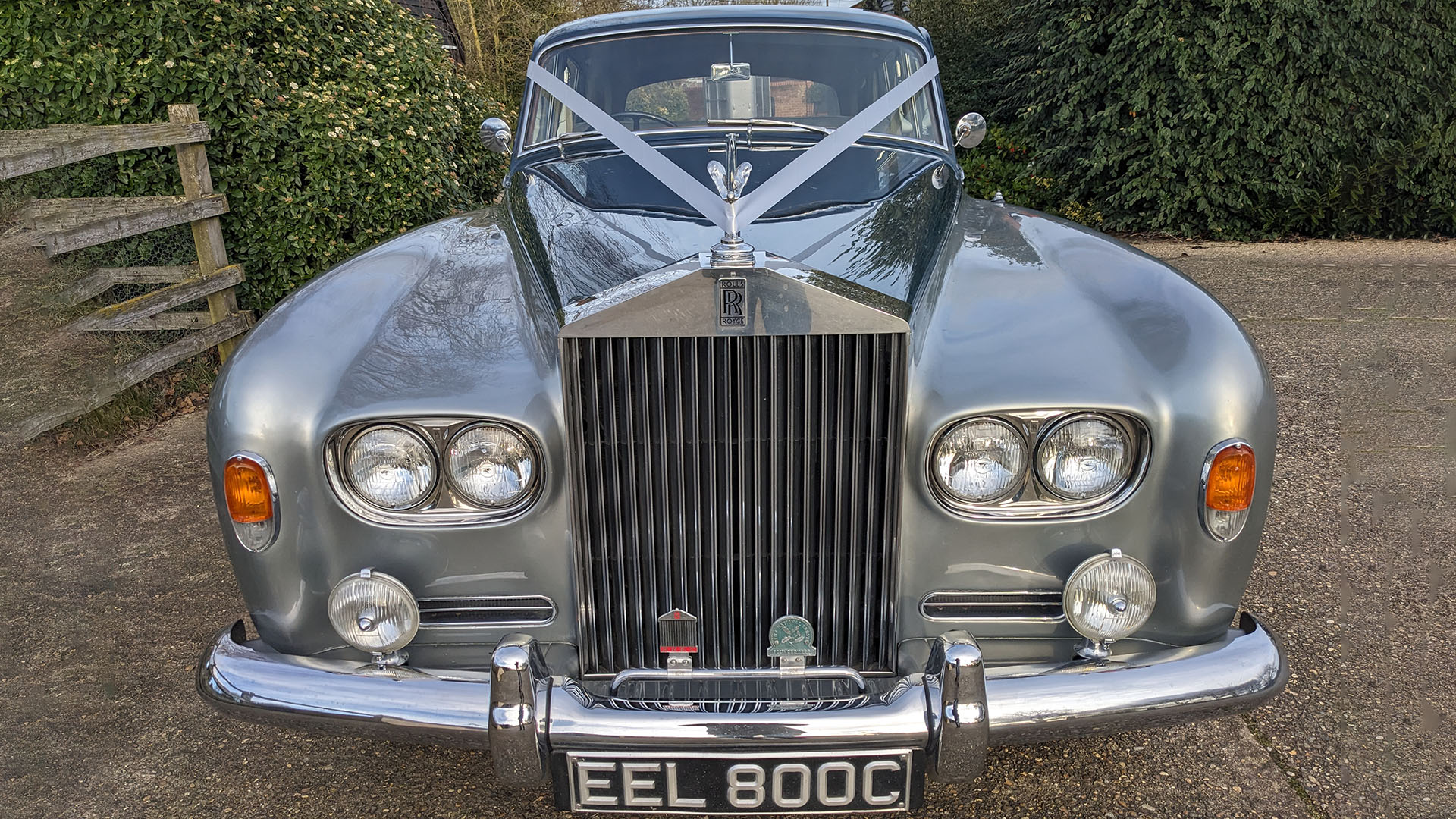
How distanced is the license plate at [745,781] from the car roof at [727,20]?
2.49 m

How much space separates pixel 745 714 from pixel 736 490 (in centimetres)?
43

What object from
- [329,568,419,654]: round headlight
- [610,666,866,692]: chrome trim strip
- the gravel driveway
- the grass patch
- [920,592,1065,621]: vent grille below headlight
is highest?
[329,568,419,654]: round headlight

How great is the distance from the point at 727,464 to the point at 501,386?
47cm

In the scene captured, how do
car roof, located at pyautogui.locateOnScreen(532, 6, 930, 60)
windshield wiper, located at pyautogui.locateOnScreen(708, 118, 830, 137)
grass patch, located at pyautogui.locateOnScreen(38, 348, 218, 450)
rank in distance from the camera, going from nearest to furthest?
windshield wiper, located at pyautogui.locateOnScreen(708, 118, 830, 137) → car roof, located at pyautogui.locateOnScreen(532, 6, 930, 60) → grass patch, located at pyautogui.locateOnScreen(38, 348, 218, 450)

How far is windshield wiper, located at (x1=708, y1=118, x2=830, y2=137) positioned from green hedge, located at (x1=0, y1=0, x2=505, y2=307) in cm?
323

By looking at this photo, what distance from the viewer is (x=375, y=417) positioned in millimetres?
1927

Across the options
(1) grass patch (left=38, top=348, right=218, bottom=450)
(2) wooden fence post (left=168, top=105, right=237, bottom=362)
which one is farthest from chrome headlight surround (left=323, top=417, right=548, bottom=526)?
(2) wooden fence post (left=168, top=105, right=237, bottom=362)

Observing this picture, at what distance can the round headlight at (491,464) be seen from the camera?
1964mm

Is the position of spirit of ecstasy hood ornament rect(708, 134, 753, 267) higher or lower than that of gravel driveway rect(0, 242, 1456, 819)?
higher

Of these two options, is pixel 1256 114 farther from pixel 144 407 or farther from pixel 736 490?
pixel 144 407

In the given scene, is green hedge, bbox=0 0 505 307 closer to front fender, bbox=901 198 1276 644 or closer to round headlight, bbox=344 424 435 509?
round headlight, bbox=344 424 435 509

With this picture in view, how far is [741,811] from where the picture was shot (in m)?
1.84

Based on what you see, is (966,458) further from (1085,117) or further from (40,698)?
(1085,117)

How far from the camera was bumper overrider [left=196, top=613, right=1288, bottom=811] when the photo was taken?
5.85 ft
